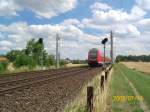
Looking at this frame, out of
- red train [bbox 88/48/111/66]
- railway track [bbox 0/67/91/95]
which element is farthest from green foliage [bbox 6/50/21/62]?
railway track [bbox 0/67/91/95]

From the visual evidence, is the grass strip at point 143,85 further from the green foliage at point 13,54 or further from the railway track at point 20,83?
the green foliage at point 13,54

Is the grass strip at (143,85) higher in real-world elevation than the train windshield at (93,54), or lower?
lower

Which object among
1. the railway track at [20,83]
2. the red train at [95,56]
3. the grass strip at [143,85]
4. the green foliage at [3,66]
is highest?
the red train at [95,56]

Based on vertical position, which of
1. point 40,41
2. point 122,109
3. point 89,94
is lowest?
point 122,109

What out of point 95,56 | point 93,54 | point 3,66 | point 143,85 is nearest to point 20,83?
point 143,85

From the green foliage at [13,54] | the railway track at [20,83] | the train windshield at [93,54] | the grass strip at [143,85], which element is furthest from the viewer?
the green foliage at [13,54]

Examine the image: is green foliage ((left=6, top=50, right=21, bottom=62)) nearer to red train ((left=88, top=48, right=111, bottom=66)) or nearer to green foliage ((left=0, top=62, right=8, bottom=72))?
red train ((left=88, top=48, right=111, bottom=66))

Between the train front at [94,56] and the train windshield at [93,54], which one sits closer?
the train front at [94,56]

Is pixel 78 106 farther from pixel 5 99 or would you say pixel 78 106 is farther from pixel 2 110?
pixel 5 99

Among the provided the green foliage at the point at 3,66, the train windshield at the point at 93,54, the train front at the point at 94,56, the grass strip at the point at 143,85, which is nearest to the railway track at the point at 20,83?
the grass strip at the point at 143,85

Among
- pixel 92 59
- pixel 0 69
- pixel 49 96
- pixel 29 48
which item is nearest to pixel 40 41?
pixel 29 48

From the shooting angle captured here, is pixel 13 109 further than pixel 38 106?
No

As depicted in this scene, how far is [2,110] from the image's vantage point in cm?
1141

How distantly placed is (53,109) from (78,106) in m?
1.51
